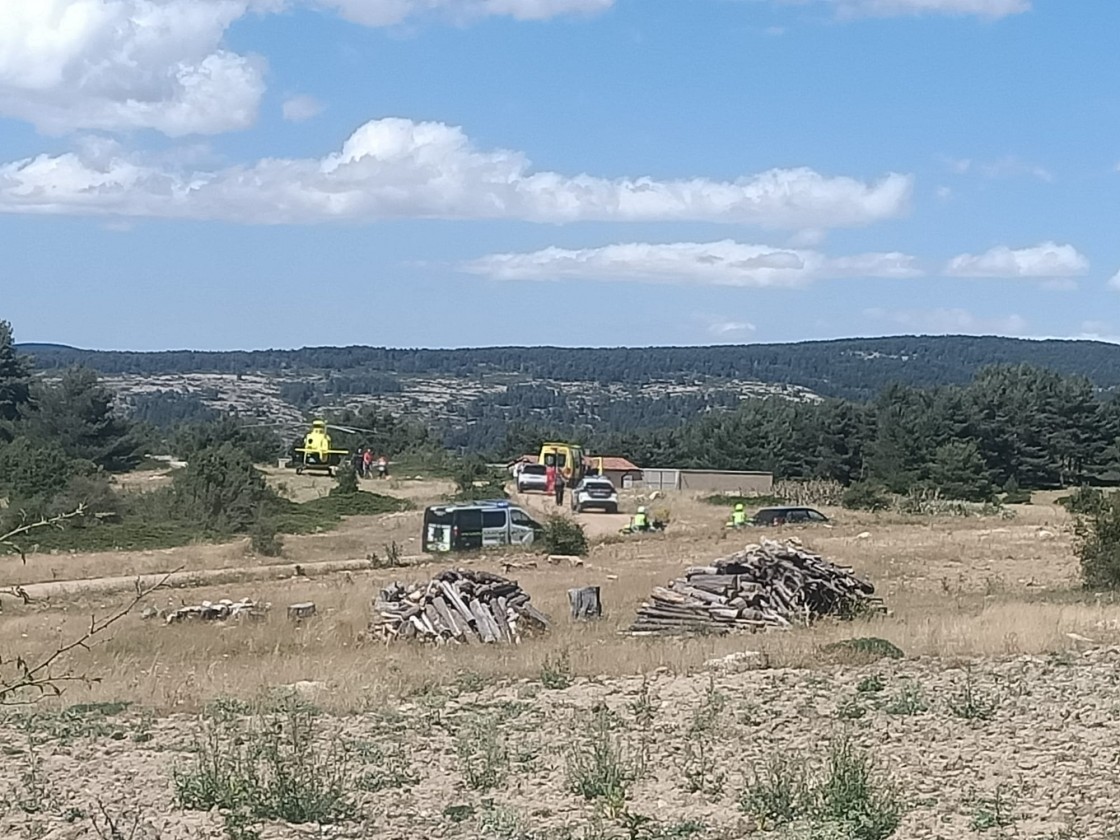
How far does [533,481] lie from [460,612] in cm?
3983

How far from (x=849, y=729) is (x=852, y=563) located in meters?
22.3

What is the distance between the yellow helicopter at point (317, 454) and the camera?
68.1 metres

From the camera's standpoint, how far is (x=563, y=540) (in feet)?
127

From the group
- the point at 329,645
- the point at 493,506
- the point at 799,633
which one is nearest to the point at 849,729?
the point at 799,633

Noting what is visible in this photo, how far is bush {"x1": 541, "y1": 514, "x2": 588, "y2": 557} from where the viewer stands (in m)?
38.8

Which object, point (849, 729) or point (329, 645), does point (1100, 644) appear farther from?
point (329, 645)

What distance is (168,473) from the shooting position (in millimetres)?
64375

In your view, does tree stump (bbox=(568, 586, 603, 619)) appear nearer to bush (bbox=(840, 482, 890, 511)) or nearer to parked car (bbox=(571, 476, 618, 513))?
parked car (bbox=(571, 476, 618, 513))

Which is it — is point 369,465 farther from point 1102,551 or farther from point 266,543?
point 1102,551

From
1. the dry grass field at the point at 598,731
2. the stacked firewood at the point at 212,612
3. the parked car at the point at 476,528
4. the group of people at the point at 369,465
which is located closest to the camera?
the dry grass field at the point at 598,731

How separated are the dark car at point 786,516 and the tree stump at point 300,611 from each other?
24.1 meters

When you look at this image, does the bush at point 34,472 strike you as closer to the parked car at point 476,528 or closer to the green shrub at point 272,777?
the parked car at point 476,528

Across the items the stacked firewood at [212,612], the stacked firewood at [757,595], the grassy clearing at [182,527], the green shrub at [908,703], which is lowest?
the grassy clearing at [182,527]

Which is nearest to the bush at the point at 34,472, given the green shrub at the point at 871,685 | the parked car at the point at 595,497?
the parked car at the point at 595,497
